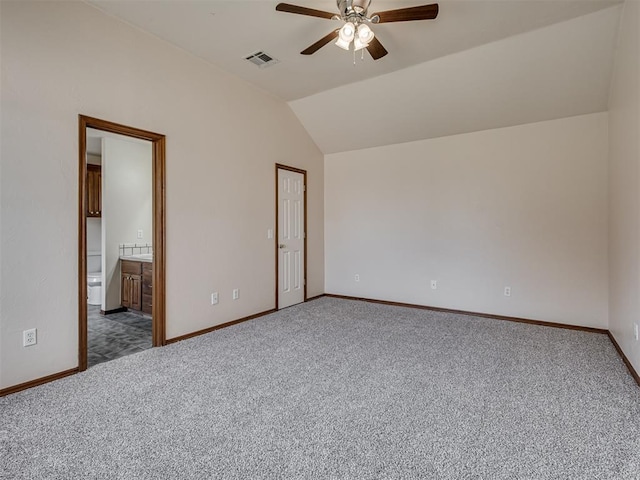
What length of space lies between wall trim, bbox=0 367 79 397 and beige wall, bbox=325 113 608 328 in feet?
12.7

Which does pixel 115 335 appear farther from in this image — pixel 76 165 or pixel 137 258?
pixel 76 165

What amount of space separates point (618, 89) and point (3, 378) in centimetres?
551

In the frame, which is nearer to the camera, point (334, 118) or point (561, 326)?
point (561, 326)

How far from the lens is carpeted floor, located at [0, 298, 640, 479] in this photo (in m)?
1.64

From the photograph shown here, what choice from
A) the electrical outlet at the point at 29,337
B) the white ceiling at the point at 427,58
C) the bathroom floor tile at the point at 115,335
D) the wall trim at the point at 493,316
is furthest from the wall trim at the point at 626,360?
the electrical outlet at the point at 29,337

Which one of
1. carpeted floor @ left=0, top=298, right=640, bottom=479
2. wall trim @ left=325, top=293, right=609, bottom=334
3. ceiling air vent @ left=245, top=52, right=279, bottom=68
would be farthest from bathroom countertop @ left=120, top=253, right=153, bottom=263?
wall trim @ left=325, top=293, right=609, bottom=334

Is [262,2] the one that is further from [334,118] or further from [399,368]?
[399,368]

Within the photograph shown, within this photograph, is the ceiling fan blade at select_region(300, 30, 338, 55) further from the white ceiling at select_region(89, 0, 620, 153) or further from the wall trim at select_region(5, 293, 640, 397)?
the wall trim at select_region(5, 293, 640, 397)

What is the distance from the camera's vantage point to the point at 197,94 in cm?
363

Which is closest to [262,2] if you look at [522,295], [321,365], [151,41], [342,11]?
[342,11]

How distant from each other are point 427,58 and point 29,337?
435cm

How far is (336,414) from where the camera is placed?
2.09 m

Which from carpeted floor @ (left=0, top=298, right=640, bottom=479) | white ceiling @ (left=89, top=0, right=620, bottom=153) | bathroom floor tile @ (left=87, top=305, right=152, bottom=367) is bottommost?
carpeted floor @ (left=0, top=298, right=640, bottom=479)

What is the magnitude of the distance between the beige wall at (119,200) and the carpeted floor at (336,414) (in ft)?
6.68
